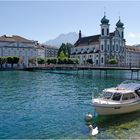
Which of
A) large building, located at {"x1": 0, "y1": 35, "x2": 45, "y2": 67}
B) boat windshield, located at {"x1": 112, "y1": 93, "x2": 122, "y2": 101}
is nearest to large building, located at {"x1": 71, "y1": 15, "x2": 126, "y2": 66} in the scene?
large building, located at {"x1": 0, "y1": 35, "x2": 45, "y2": 67}

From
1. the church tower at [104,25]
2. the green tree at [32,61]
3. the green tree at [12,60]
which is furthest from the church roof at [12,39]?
the church tower at [104,25]

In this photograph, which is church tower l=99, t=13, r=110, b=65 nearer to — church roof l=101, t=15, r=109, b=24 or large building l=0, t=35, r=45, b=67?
church roof l=101, t=15, r=109, b=24

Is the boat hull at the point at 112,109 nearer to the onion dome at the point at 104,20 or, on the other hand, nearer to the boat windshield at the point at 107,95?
the boat windshield at the point at 107,95

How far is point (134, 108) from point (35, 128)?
439 inches

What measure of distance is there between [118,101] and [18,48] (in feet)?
485

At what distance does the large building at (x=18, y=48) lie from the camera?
16975 centimetres

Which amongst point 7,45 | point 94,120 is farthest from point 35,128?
point 7,45

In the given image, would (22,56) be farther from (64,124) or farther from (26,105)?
(64,124)

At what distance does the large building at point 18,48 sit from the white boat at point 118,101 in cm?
13456

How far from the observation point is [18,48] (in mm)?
174000

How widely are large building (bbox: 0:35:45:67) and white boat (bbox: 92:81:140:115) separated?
5297 inches

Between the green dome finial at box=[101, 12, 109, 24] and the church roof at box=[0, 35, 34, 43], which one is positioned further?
the green dome finial at box=[101, 12, 109, 24]

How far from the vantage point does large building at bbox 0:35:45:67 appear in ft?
557

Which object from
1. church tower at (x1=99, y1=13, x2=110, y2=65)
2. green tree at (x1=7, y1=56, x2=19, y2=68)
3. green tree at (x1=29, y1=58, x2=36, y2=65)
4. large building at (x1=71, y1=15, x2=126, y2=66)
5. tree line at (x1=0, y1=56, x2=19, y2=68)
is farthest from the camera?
large building at (x1=71, y1=15, x2=126, y2=66)
